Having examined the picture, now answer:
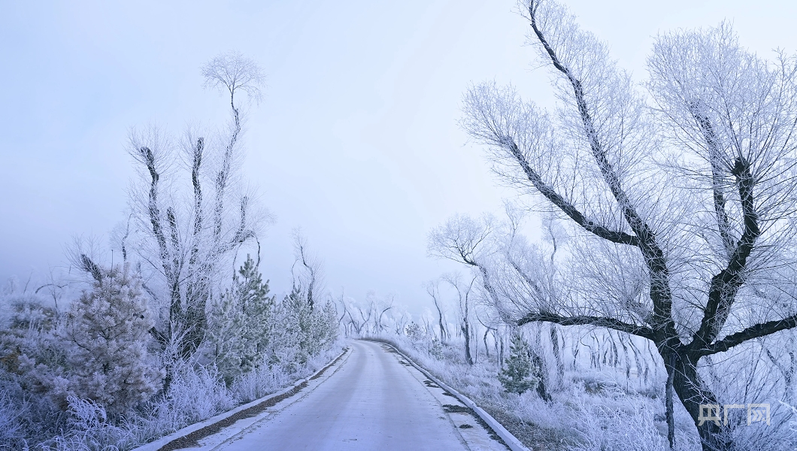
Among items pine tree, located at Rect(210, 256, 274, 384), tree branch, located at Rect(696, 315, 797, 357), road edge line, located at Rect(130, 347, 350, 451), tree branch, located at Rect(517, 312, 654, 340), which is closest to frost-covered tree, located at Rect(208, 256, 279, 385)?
pine tree, located at Rect(210, 256, 274, 384)

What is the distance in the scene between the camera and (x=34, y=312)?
59.9ft

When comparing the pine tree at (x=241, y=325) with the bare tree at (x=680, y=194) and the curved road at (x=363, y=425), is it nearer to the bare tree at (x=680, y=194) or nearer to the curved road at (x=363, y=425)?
the curved road at (x=363, y=425)

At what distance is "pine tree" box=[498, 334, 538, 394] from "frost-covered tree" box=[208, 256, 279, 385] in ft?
32.8

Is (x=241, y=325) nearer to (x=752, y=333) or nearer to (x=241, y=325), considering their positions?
(x=241, y=325)

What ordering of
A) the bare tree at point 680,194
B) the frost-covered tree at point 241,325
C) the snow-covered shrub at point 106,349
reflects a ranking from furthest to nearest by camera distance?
the frost-covered tree at point 241,325
the snow-covered shrub at point 106,349
the bare tree at point 680,194

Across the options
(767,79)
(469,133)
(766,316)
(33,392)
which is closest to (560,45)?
(469,133)

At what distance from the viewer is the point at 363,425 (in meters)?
8.66

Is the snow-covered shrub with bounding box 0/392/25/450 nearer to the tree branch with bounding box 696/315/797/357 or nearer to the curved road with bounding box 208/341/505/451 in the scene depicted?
the curved road with bounding box 208/341/505/451

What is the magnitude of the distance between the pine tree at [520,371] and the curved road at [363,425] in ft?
13.6

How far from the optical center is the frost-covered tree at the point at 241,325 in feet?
38.5

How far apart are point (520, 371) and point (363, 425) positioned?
10.3 metres

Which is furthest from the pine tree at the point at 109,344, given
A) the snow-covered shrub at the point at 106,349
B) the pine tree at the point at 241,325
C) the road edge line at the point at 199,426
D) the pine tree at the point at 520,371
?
the pine tree at the point at 520,371

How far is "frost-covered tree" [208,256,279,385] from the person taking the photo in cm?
1173

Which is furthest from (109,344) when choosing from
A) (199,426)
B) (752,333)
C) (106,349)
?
(752,333)
